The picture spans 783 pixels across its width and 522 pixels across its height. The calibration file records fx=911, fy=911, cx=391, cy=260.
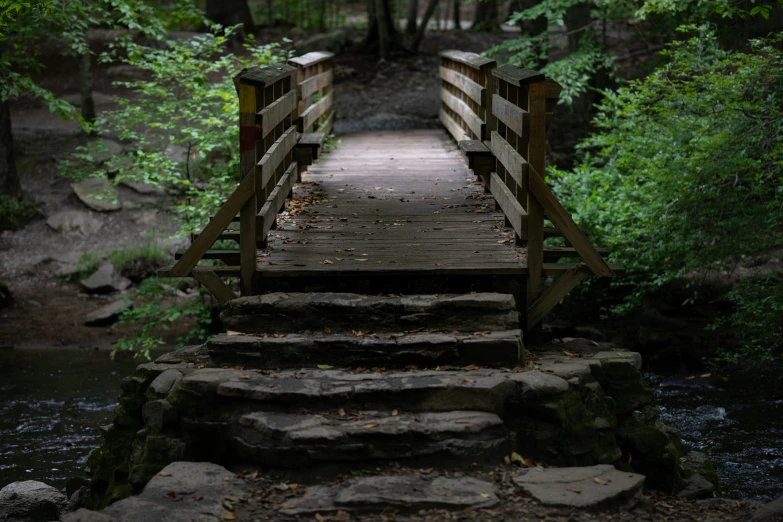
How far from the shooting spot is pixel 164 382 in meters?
6.02

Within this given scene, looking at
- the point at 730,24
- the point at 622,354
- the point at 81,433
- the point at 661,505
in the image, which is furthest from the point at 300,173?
the point at 730,24

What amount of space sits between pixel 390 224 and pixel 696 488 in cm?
340

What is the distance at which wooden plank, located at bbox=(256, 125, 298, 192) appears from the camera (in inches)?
266

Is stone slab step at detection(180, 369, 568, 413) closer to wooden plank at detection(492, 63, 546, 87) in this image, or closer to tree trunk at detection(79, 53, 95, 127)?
wooden plank at detection(492, 63, 546, 87)

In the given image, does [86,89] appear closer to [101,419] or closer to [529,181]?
[101,419]

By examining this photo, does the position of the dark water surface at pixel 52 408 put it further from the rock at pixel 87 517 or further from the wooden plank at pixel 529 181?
the wooden plank at pixel 529 181

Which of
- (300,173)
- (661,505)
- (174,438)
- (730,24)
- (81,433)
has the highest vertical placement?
(730,24)

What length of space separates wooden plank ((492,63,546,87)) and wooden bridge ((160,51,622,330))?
1 cm

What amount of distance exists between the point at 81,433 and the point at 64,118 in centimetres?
471

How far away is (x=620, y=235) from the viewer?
1085 cm

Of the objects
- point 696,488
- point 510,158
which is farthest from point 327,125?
point 696,488

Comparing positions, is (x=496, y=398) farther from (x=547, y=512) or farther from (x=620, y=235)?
(x=620, y=235)

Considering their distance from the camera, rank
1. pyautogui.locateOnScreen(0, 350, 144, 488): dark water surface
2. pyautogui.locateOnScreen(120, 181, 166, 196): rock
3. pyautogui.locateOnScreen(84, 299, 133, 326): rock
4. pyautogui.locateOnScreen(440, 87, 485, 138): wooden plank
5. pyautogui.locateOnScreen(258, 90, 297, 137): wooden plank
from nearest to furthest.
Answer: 1. pyautogui.locateOnScreen(258, 90, 297, 137): wooden plank
2. pyautogui.locateOnScreen(0, 350, 144, 488): dark water surface
3. pyautogui.locateOnScreen(440, 87, 485, 138): wooden plank
4. pyautogui.locateOnScreen(84, 299, 133, 326): rock
5. pyautogui.locateOnScreen(120, 181, 166, 196): rock

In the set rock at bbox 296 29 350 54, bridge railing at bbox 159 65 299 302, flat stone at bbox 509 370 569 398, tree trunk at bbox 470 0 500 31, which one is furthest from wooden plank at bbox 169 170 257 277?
tree trunk at bbox 470 0 500 31
